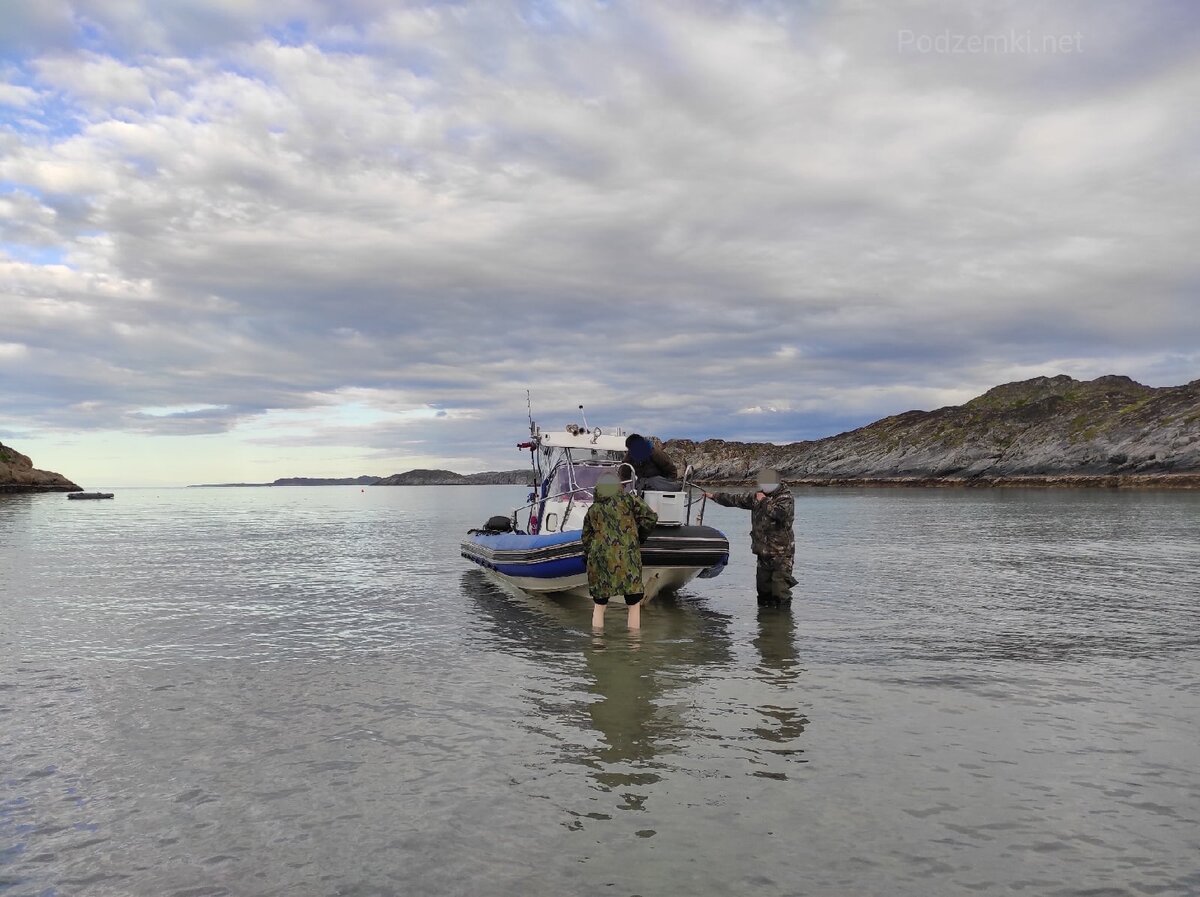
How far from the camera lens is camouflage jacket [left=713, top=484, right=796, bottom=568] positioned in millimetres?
14398

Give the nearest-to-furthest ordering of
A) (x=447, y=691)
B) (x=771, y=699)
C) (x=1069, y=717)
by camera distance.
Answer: (x=1069, y=717) → (x=771, y=699) → (x=447, y=691)

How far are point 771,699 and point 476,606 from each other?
930 cm

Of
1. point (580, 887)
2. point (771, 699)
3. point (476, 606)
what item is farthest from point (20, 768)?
point (476, 606)

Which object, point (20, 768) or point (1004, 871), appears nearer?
point (1004, 871)

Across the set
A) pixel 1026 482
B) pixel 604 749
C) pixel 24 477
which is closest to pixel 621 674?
pixel 604 749

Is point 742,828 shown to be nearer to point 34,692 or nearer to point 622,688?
point 622,688

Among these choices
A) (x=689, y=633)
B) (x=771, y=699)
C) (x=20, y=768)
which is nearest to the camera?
(x=20, y=768)

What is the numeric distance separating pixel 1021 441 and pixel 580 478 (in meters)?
126

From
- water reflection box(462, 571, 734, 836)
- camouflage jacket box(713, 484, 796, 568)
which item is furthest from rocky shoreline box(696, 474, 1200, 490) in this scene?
water reflection box(462, 571, 734, 836)

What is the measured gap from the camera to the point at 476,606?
55.3 feet

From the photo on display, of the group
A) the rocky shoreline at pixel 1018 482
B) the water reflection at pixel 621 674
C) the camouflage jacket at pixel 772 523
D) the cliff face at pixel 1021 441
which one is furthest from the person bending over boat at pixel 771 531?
the rocky shoreline at pixel 1018 482

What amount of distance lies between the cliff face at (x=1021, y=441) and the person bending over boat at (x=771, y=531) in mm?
56055

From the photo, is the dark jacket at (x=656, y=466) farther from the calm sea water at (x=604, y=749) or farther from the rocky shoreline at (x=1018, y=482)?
the rocky shoreline at (x=1018, y=482)

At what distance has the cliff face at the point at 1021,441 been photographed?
10031 cm
